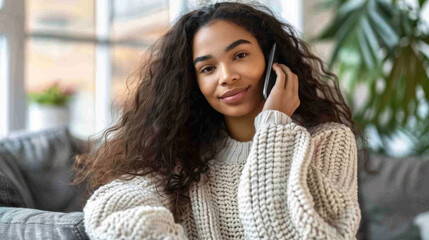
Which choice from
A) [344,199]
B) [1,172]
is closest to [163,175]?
[344,199]

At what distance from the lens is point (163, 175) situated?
4.42 feet

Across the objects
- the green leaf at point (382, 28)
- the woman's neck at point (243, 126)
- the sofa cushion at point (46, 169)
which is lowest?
the sofa cushion at point (46, 169)

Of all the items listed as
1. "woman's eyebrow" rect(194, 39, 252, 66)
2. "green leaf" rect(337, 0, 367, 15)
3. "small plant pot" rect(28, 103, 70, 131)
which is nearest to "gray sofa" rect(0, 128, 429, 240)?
"woman's eyebrow" rect(194, 39, 252, 66)

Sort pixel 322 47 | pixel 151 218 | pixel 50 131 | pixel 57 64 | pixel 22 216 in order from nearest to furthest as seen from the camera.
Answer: pixel 151 218 → pixel 22 216 → pixel 50 131 → pixel 57 64 → pixel 322 47

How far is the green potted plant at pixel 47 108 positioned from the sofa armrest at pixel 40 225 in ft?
4.63

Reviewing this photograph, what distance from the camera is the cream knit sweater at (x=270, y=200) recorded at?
42.2 inches

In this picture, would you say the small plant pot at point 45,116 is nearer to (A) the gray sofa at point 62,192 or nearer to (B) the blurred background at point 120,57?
(B) the blurred background at point 120,57

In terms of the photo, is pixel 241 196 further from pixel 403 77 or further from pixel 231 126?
pixel 403 77

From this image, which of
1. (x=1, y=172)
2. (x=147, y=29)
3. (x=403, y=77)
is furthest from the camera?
(x=147, y=29)

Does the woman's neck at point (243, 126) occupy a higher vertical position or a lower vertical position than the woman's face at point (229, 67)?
lower

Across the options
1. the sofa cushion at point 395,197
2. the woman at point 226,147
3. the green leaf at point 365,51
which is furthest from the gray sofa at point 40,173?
the green leaf at point 365,51

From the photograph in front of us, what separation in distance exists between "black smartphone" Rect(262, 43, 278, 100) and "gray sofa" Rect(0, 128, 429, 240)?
496 mm

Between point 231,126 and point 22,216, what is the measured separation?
53cm

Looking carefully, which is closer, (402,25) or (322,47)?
(402,25)
